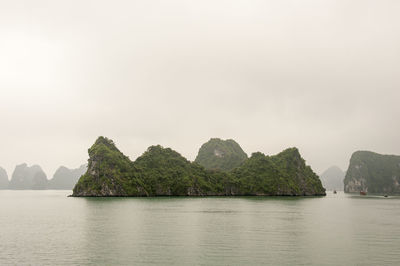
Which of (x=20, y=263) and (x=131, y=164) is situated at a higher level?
(x=131, y=164)

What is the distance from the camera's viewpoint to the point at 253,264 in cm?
2555

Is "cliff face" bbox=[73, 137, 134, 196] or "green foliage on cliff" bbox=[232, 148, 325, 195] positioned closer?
"cliff face" bbox=[73, 137, 134, 196]

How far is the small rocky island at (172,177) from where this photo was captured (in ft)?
475

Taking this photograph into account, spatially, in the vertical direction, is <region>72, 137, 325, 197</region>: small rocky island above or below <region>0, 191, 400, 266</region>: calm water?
above

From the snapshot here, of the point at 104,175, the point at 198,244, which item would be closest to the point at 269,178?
the point at 104,175

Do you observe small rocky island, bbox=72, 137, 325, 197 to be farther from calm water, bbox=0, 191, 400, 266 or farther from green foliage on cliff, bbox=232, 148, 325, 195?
calm water, bbox=0, 191, 400, 266

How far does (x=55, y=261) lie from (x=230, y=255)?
46.9 feet

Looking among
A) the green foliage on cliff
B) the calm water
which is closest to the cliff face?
the green foliage on cliff

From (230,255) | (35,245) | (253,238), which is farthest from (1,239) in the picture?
(253,238)

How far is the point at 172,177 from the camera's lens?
16762 centimetres

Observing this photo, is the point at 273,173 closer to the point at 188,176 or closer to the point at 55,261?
the point at 188,176

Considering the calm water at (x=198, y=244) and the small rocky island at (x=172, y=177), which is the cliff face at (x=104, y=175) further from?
the calm water at (x=198, y=244)

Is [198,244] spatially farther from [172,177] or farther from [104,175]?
[172,177]

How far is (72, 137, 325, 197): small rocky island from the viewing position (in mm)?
144875
